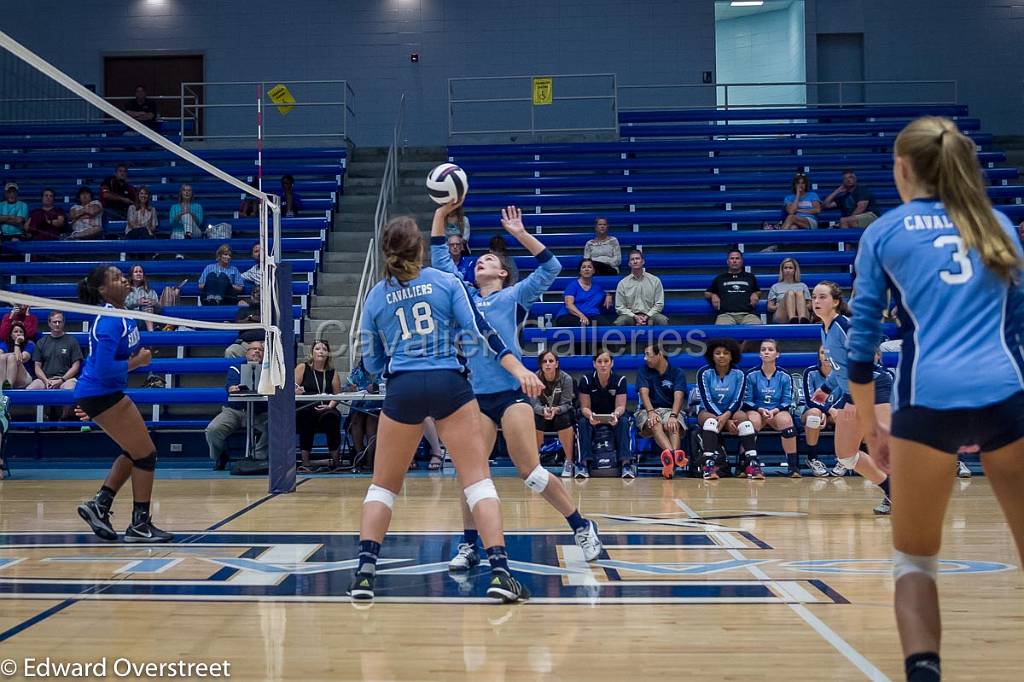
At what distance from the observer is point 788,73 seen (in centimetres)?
1898

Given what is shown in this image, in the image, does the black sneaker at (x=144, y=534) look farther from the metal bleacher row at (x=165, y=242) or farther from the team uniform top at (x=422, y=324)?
the metal bleacher row at (x=165, y=242)

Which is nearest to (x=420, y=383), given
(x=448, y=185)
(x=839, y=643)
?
(x=448, y=185)

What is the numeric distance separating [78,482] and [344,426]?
280cm

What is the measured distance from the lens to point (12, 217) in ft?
45.4

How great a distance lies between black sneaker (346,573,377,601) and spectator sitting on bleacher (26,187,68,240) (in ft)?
38.4

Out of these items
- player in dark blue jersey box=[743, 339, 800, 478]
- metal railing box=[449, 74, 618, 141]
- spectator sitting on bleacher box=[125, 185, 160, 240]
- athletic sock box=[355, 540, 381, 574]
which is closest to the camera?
athletic sock box=[355, 540, 381, 574]

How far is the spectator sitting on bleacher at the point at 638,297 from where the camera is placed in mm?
11633

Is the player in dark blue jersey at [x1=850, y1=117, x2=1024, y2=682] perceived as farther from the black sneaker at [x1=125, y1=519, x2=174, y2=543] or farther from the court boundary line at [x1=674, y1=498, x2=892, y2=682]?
the black sneaker at [x1=125, y1=519, x2=174, y2=543]

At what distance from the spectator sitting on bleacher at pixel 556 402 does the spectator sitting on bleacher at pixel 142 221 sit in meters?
7.20

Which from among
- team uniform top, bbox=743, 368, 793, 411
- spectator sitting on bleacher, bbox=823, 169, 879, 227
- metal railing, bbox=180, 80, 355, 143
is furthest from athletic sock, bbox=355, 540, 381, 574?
metal railing, bbox=180, 80, 355, 143

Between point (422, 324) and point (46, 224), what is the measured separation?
Result: 1177cm

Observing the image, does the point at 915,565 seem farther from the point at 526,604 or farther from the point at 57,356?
the point at 57,356

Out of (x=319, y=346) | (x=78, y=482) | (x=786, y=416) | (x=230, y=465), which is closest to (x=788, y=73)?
(x=786, y=416)

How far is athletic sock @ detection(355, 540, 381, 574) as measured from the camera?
13.9 ft
